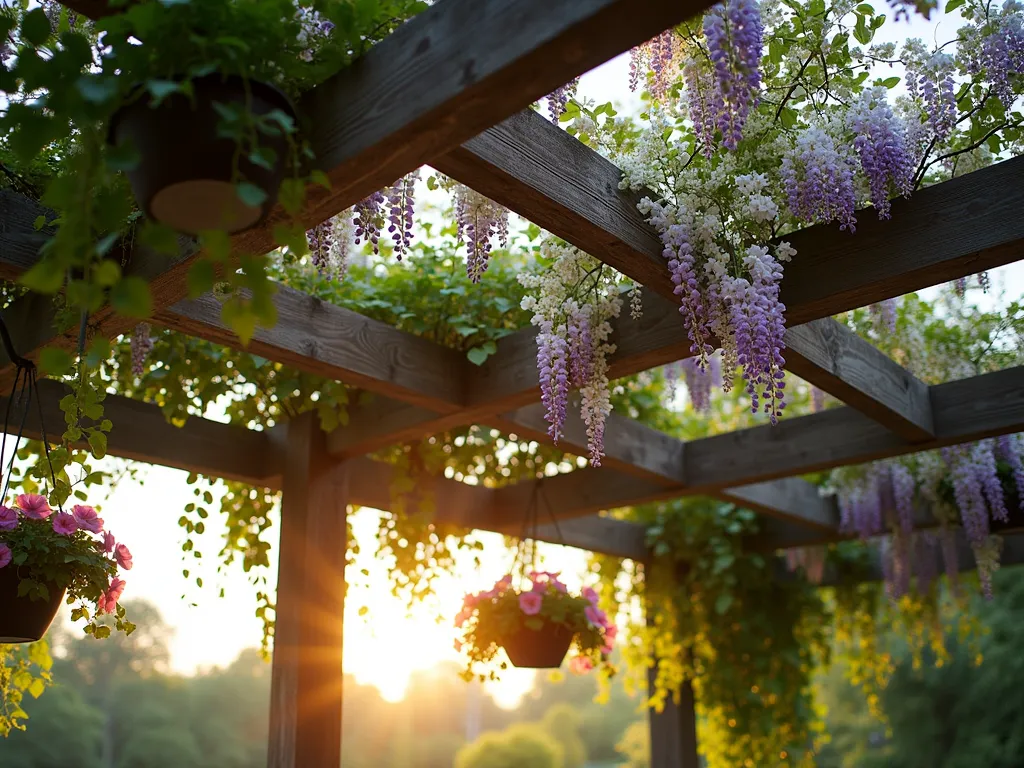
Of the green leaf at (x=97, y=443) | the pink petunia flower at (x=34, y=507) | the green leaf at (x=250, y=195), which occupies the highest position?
the green leaf at (x=250, y=195)

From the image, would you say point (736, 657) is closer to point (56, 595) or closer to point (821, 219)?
point (821, 219)

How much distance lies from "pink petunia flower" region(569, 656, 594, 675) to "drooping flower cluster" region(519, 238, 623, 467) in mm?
1053

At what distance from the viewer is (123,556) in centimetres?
189

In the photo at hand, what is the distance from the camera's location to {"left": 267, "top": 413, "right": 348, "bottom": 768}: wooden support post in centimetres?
250

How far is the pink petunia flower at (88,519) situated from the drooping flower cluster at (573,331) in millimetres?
966

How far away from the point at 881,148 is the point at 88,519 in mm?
1735

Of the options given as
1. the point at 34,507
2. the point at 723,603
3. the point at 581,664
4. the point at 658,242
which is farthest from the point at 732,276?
the point at 723,603

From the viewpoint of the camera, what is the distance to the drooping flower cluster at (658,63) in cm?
180

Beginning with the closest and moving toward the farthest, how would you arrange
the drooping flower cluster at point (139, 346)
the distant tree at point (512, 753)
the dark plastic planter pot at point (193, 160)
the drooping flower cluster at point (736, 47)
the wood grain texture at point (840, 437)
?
the dark plastic planter pot at point (193, 160), the drooping flower cluster at point (736, 47), the drooping flower cluster at point (139, 346), the wood grain texture at point (840, 437), the distant tree at point (512, 753)

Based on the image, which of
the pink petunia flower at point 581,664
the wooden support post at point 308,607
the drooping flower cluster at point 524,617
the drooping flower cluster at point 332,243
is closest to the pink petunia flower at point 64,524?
the drooping flower cluster at point 332,243

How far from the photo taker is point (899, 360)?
126 inches

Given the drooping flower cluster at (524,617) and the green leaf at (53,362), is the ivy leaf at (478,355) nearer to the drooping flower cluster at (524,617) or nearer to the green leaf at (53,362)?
the drooping flower cluster at (524,617)

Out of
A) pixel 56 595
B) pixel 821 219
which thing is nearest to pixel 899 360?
pixel 821 219

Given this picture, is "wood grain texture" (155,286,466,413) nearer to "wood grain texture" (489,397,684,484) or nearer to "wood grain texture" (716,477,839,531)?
"wood grain texture" (489,397,684,484)
